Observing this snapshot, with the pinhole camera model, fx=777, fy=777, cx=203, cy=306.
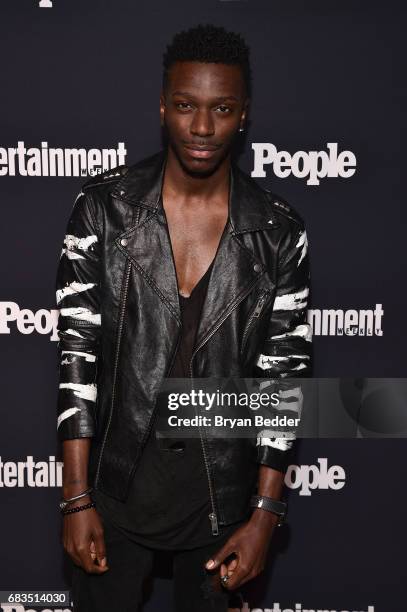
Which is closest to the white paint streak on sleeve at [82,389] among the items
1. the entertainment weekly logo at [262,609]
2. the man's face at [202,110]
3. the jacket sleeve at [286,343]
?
the jacket sleeve at [286,343]

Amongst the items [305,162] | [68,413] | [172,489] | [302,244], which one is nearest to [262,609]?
[172,489]

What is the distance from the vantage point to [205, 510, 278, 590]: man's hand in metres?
1.98

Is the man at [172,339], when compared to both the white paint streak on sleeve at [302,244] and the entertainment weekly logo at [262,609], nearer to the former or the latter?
the white paint streak on sleeve at [302,244]

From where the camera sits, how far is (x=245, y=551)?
2.00 m

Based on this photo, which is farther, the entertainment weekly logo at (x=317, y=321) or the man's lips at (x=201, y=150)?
Result: the entertainment weekly logo at (x=317, y=321)

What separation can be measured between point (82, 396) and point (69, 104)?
3.30ft

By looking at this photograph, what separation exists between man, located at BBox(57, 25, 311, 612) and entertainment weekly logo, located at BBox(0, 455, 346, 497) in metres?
0.71

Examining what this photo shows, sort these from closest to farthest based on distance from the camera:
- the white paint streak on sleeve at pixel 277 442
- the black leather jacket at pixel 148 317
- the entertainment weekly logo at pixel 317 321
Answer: the black leather jacket at pixel 148 317
the white paint streak on sleeve at pixel 277 442
the entertainment weekly logo at pixel 317 321

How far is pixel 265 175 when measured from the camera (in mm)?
2516

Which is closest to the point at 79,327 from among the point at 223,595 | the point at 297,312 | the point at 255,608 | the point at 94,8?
the point at 297,312

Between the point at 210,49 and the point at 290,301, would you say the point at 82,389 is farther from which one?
the point at 210,49

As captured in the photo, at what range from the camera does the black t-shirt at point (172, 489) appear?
1.98 metres

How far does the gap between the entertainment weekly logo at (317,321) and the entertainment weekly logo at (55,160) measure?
17.7 inches

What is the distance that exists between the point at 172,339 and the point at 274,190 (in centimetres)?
79
